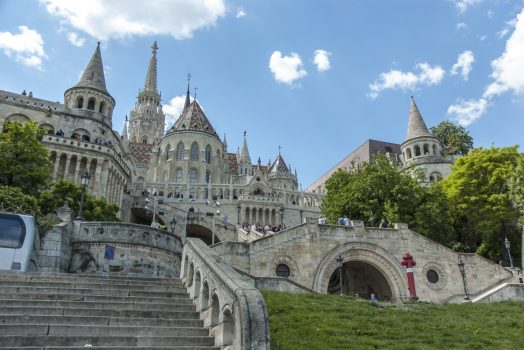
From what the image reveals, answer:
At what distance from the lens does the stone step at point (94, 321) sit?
7.16 metres

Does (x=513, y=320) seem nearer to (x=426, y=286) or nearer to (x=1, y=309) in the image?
(x=426, y=286)

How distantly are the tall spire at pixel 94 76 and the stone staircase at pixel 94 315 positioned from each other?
126ft

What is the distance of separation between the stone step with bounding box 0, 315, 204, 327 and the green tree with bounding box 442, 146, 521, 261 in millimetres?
26596

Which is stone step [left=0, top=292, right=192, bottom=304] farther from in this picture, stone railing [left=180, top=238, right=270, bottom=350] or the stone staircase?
stone railing [left=180, top=238, right=270, bottom=350]

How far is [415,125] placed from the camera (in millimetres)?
55938

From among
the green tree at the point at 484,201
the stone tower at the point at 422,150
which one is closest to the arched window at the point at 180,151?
the stone tower at the point at 422,150

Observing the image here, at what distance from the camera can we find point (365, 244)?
2294cm

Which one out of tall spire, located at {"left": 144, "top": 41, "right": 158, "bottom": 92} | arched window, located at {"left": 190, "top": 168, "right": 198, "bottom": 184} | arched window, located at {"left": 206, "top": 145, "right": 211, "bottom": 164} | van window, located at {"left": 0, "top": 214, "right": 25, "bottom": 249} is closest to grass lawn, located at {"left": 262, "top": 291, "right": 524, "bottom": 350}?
van window, located at {"left": 0, "top": 214, "right": 25, "bottom": 249}

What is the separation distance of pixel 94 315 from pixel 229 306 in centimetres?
277

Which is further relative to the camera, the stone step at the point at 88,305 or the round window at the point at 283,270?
the round window at the point at 283,270

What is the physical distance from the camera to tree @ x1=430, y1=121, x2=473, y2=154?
201 feet

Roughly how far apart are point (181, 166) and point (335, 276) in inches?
1549

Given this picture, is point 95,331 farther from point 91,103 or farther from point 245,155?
point 245,155

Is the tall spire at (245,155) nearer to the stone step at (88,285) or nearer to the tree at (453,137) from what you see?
the tree at (453,137)
